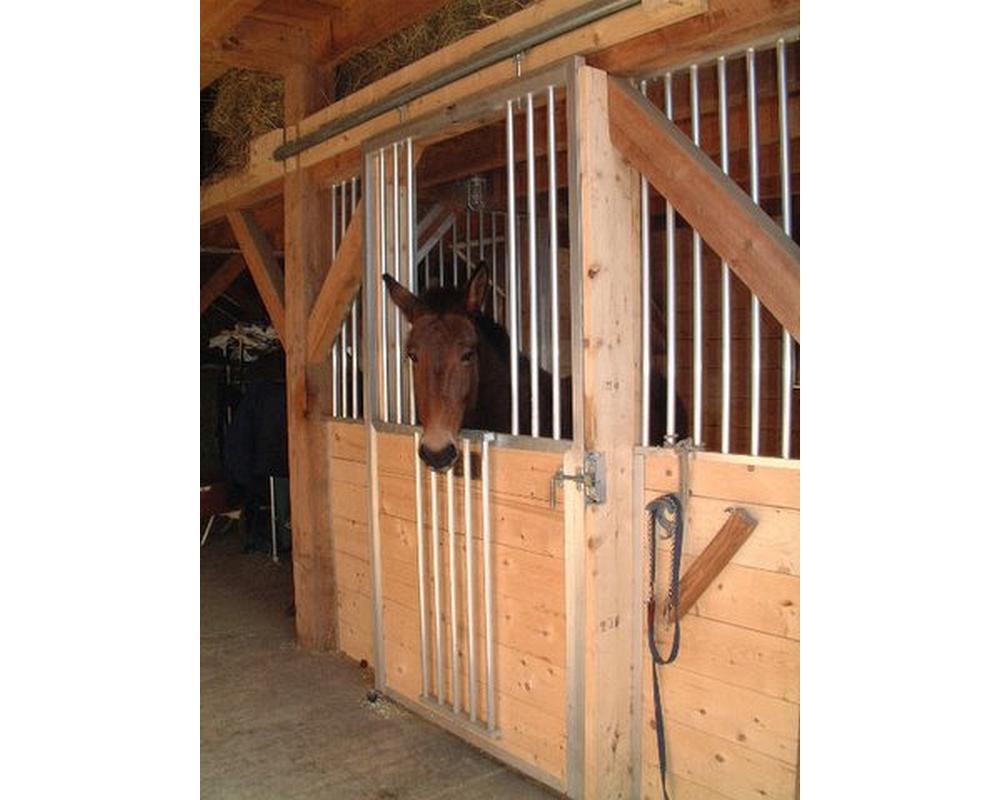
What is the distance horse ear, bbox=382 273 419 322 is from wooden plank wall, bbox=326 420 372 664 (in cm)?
90

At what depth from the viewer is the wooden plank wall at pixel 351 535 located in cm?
399

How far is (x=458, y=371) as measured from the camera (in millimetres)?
3021

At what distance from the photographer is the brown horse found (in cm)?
296

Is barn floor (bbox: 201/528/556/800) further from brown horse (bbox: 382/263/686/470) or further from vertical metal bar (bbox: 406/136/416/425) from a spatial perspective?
vertical metal bar (bbox: 406/136/416/425)

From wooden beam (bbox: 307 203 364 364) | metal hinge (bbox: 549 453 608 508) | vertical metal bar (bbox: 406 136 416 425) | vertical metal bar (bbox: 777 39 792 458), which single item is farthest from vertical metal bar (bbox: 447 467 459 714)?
vertical metal bar (bbox: 777 39 792 458)

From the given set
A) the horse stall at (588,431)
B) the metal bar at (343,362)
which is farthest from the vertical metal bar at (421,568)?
the metal bar at (343,362)

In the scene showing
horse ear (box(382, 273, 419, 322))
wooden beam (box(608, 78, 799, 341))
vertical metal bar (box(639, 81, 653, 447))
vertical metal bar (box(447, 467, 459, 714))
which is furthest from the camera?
horse ear (box(382, 273, 419, 322))

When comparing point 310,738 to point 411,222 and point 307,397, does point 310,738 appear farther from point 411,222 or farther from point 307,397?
point 411,222

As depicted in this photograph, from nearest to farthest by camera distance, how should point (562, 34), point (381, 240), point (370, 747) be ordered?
point (562, 34)
point (370, 747)
point (381, 240)

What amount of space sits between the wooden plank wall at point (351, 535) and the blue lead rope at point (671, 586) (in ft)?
5.71
